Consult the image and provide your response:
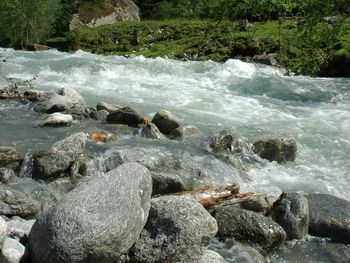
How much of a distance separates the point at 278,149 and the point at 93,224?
7.16 meters

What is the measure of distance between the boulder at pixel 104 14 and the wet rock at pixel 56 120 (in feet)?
134

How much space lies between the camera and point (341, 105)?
1825 centimetres

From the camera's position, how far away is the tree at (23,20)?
46875 millimetres

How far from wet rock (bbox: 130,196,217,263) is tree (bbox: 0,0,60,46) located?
142ft

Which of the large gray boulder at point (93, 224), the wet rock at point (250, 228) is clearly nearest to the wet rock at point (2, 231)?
the large gray boulder at point (93, 224)

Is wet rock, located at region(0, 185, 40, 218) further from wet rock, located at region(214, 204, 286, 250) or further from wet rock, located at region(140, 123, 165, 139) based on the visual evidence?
wet rock, located at region(140, 123, 165, 139)

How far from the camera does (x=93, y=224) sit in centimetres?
527

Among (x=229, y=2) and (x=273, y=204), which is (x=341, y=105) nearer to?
(x=273, y=204)

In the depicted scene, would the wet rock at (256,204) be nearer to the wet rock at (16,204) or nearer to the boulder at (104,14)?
the wet rock at (16,204)

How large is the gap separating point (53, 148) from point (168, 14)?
166 ft

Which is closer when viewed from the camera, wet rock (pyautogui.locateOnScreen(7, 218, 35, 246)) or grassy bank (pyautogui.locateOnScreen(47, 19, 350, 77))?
wet rock (pyautogui.locateOnScreen(7, 218, 35, 246))

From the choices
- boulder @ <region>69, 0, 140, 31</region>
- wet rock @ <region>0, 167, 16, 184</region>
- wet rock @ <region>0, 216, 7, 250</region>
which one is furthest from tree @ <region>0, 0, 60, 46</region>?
wet rock @ <region>0, 216, 7, 250</region>

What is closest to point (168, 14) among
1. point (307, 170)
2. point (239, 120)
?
point (239, 120)

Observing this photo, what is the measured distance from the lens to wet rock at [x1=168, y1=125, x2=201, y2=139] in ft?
40.9
